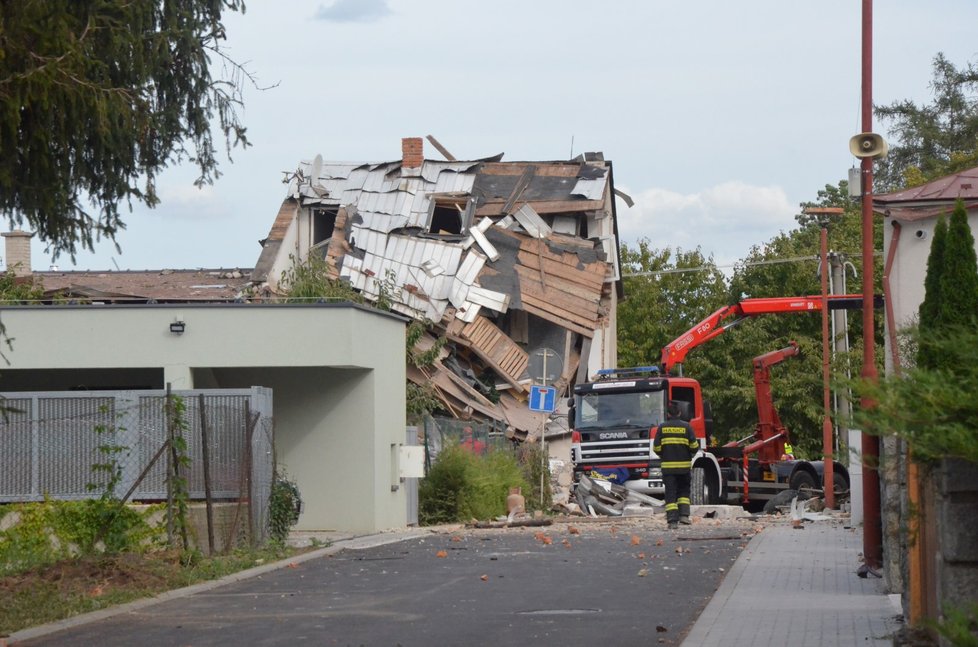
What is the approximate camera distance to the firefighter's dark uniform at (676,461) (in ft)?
74.3

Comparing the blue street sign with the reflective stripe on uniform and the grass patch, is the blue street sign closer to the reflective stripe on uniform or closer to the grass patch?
the reflective stripe on uniform

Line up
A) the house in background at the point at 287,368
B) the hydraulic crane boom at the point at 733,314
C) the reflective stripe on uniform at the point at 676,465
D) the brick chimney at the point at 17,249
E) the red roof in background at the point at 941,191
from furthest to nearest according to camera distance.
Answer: the brick chimney at the point at 17,249 < the hydraulic crane boom at the point at 733,314 < the reflective stripe on uniform at the point at 676,465 < the house in background at the point at 287,368 < the red roof in background at the point at 941,191

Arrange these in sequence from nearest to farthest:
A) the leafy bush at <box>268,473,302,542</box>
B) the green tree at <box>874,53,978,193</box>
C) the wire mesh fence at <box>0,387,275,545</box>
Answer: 1. the wire mesh fence at <box>0,387,275,545</box>
2. the leafy bush at <box>268,473,302,542</box>
3. the green tree at <box>874,53,978,193</box>

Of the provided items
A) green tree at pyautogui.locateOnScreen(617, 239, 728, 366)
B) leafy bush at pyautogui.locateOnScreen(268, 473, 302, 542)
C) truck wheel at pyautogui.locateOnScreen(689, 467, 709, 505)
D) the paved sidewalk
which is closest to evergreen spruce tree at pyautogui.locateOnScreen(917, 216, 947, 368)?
the paved sidewalk

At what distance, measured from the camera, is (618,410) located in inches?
1243

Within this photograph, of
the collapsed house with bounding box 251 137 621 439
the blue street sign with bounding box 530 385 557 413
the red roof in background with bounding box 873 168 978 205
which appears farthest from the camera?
the collapsed house with bounding box 251 137 621 439

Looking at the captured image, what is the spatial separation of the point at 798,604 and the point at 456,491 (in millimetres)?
14910

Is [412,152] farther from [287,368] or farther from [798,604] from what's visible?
[798,604]

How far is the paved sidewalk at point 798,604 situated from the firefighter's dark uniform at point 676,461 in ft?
16.0

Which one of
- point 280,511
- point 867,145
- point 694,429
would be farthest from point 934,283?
point 694,429

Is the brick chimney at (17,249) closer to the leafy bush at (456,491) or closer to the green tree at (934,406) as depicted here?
the leafy bush at (456,491)

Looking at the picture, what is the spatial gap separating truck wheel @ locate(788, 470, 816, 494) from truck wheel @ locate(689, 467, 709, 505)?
7.39 feet

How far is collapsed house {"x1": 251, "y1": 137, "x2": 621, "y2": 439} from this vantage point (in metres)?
35.2

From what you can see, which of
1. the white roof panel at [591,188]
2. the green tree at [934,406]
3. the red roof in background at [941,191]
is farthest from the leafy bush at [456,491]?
the green tree at [934,406]
